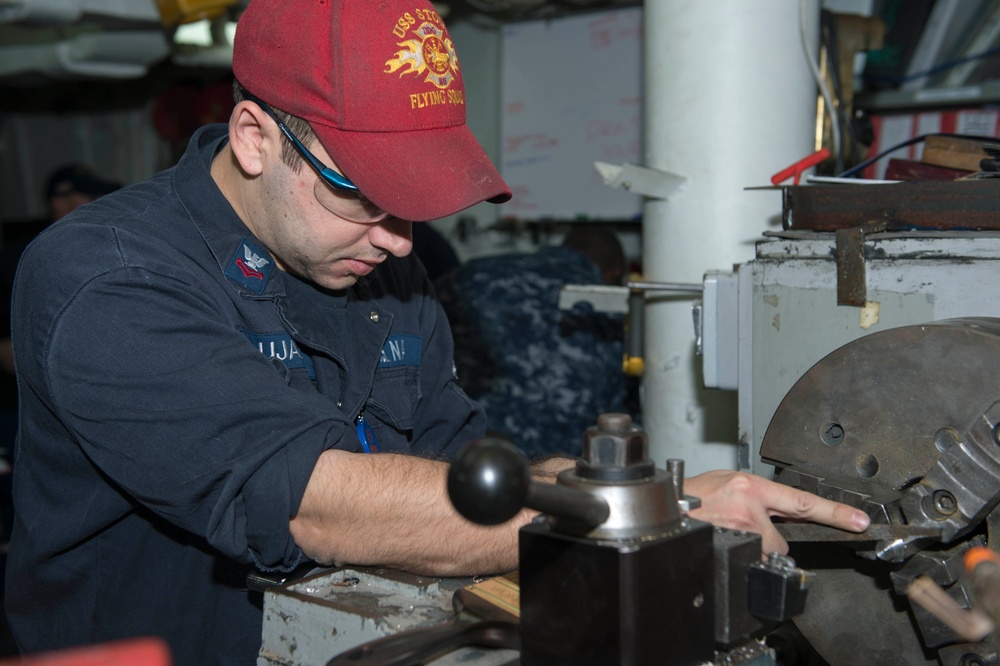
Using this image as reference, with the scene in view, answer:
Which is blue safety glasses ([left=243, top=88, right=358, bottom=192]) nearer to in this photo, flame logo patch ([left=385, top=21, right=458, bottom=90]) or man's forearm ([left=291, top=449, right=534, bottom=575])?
flame logo patch ([left=385, top=21, right=458, bottom=90])

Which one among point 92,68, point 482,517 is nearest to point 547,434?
point 482,517

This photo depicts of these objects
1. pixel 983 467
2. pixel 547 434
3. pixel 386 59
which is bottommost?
pixel 547 434

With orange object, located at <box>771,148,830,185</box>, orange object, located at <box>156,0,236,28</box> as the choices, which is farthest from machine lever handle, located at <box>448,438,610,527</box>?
orange object, located at <box>156,0,236,28</box>

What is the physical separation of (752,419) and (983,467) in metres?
0.50

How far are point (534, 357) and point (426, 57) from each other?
166cm

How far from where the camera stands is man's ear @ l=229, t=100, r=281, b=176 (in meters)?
Answer: 1.12

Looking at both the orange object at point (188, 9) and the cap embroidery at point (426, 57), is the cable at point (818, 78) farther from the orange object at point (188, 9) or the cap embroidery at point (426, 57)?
the orange object at point (188, 9)

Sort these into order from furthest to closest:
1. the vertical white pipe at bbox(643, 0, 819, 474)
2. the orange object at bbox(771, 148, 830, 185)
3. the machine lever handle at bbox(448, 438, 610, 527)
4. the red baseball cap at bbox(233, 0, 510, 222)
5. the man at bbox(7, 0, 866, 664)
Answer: the vertical white pipe at bbox(643, 0, 819, 474)
the orange object at bbox(771, 148, 830, 185)
the red baseball cap at bbox(233, 0, 510, 222)
the man at bbox(7, 0, 866, 664)
the machine lever handle at bbox(448, 438, 610, 527)

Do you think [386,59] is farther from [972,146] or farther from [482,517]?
[972,146]

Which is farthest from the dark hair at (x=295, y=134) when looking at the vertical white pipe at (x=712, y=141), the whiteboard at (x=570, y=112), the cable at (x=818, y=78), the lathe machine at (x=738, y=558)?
A: the whiteboard at (x=570, y=112)

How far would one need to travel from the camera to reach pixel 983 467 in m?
0.79

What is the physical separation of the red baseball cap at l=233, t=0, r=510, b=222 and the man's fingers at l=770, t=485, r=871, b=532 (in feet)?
1.56

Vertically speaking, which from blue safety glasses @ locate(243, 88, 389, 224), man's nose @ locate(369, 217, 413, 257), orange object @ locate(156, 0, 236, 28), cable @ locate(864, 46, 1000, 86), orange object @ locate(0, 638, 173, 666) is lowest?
orange object @ locate(0, 638, 173, 666)

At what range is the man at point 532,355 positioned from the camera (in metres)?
2.68
